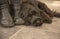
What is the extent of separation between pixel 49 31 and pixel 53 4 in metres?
1.35

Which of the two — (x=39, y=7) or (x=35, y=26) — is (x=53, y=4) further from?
(x=35, y=26)

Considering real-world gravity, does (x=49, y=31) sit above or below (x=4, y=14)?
below

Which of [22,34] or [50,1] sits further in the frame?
[50,1]

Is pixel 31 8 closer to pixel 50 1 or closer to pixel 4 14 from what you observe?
pixel 4 14

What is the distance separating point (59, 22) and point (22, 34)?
0.54 m

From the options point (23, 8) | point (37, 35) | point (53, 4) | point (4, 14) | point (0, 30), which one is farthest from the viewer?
point (53, 4)

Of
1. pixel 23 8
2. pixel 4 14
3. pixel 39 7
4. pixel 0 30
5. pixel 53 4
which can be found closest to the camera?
pixel 0 30

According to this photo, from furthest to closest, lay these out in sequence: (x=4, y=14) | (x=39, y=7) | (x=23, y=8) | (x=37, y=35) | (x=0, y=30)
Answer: (x=39, y=7)
(x=23, y=8)
(x=4, y=14)
(x=0, y=30)
(x=37, y=35)

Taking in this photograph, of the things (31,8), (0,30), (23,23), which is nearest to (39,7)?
(31,8)

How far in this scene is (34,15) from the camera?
1.48 meters

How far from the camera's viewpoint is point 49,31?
1.32 m

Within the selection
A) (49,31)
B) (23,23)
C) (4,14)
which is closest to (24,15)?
(23,23)

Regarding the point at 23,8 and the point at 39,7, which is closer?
the point at 23,8

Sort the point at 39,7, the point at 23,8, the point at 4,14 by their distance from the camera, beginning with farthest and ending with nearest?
1. the point at 39,7
2. the point at 23,8
3. the point at 4,14
